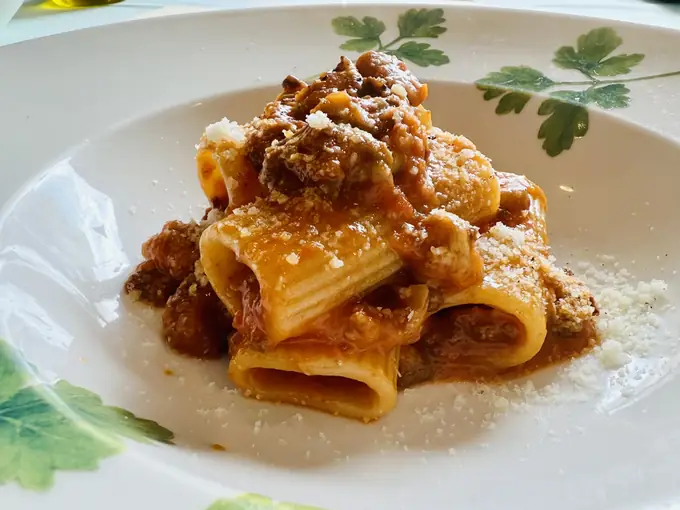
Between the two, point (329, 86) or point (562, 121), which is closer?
point (329, 86)

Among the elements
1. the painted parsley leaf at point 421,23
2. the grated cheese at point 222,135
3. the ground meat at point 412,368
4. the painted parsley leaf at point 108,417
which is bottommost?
the ground meat at point 412,368

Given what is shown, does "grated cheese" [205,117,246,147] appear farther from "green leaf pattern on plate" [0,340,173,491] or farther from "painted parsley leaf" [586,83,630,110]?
"painted parsley leaf" [586,83,630,110]

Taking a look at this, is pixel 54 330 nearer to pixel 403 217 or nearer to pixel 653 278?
pixel 403 217

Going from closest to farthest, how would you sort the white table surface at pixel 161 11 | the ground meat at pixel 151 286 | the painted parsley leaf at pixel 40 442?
the painted parsley leaf at pixel 40 442 < the ground meat at pixel 151 286 < the white table surface at pixel 161 11

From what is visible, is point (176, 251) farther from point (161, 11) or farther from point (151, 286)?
point (161, 11)

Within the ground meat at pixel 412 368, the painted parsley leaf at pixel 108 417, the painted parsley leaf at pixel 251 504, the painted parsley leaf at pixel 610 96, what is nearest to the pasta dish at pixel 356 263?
the ground meat at pixel 412 368

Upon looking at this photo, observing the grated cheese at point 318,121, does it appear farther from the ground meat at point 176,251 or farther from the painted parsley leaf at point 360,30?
the painted parsley leaf at point 360,30

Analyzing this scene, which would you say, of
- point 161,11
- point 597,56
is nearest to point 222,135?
point 597,56
